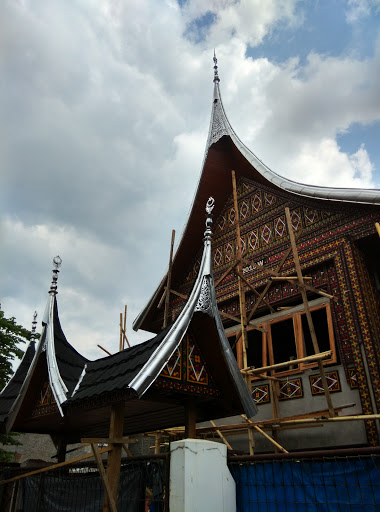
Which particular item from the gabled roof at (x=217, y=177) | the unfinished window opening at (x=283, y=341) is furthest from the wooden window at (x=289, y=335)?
the gabled roof at (x=217, y=177)

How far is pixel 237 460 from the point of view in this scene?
4.08 meters

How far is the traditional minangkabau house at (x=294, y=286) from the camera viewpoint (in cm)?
795

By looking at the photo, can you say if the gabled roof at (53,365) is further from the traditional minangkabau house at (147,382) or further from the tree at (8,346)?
the tree at (8,346)

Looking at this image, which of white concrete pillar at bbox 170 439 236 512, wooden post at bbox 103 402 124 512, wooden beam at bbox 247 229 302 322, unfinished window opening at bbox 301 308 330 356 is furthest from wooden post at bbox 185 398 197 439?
unfinished window opening at bbox 301 308 330 356

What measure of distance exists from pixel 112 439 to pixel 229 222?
8.31m

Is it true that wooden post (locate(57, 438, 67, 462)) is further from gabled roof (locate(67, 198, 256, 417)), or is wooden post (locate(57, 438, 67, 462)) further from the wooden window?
the wooden window

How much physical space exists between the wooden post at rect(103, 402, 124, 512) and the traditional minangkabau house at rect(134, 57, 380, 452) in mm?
3556

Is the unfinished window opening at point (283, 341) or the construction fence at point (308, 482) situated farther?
the unfinished window opening at point (283, 341)

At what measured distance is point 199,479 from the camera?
12.4ft

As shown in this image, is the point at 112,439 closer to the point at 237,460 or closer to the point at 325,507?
the point at 237,460

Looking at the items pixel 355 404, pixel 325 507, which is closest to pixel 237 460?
pixel 325 507

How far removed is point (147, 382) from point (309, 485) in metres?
1.74

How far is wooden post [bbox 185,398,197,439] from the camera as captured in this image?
17.2 ft

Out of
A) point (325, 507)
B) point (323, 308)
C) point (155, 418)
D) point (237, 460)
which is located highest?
point (323, 308)
